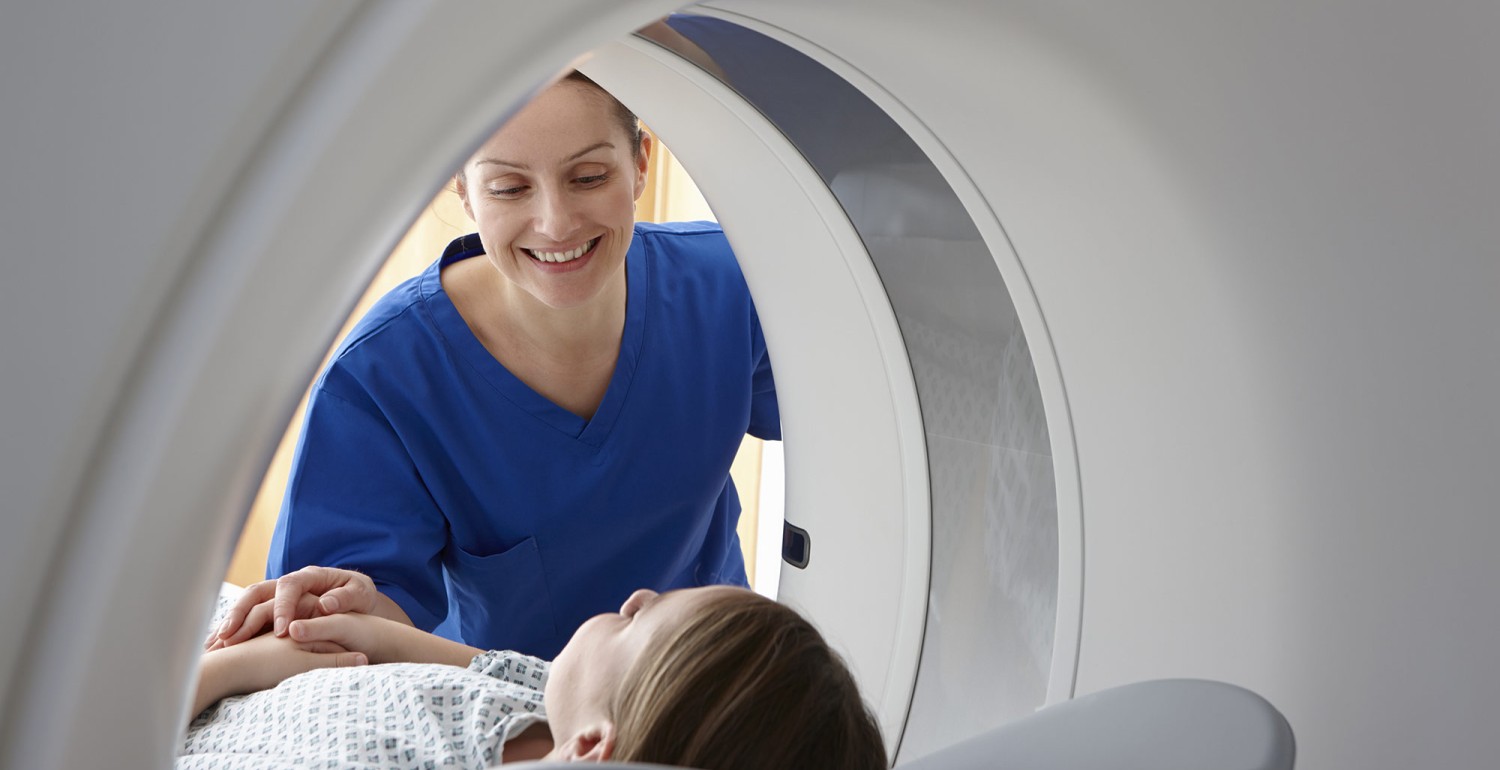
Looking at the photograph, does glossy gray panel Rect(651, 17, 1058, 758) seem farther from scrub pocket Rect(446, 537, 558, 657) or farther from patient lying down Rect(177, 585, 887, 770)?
scrub pocket Rect(446, 537, 558, 657)

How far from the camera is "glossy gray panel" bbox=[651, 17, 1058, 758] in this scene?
98 cm

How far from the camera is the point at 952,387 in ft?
3.55

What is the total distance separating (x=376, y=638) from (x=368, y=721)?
201mm

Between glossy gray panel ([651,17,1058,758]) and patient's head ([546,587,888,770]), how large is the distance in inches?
7.7

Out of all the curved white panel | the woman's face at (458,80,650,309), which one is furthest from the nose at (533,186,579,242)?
the curved white panel

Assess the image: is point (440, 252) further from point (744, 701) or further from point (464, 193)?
point (744, 701)

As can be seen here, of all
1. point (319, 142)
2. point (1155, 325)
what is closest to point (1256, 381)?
point (1155, 325)

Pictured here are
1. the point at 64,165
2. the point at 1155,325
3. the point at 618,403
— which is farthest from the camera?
the point at 618,403

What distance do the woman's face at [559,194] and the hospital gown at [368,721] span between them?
43 cm

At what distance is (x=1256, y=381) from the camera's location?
734 millimetres

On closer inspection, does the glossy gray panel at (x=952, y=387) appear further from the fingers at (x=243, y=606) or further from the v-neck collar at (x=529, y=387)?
the fingers at (x=243, y=606)

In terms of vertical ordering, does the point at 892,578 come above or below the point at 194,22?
below

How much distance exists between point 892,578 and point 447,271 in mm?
670

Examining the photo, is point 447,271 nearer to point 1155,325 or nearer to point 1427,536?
point 1155,325
